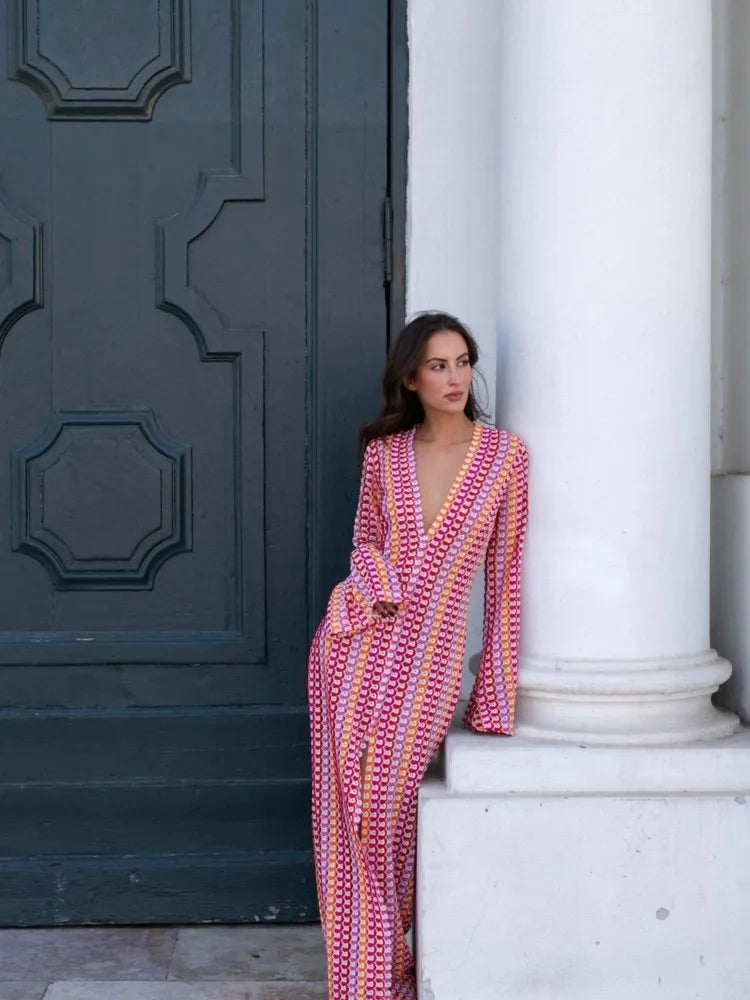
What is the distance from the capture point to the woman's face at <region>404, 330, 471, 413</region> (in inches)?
120

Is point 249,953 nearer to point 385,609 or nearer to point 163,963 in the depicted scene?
point 163,963

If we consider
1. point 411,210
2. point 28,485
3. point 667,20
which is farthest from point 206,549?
point 667,20

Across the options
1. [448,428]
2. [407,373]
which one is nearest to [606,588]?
[448,428]

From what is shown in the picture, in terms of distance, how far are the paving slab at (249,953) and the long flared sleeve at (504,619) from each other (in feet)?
2.75

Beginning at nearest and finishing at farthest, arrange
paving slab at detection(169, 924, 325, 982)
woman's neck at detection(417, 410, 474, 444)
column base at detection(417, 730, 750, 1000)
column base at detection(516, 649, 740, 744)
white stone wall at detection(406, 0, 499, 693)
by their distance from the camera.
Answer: column base at detection(417, 730, 750, 1000) < column base at detection(516, 649, 740, 744) < woman's neck at detection(417, 410, 474, 444) < paving slab at detection(169, 924, 325, 982) < white stone wall at detection(406, 0, 499, 693)

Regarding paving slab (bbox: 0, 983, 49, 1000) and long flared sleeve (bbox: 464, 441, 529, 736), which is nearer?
long flared sleeve (bbox: 464, 441, 529, 736)

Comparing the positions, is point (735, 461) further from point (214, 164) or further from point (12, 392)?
point (12, 392)

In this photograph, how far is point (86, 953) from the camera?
3.54m

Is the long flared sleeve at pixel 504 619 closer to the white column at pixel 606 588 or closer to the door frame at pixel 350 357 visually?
the white column at pixel 606 588

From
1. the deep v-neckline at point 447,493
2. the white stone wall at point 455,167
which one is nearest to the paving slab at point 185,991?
the white stone wall at point 455,167

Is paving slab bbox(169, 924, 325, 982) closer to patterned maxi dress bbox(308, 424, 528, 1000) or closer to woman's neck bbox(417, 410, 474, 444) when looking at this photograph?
patterned maxi dress bbox(308, 424, 528, 1000)

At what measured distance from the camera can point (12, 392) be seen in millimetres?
3717

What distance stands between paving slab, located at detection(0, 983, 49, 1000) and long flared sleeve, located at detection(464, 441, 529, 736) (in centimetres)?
122

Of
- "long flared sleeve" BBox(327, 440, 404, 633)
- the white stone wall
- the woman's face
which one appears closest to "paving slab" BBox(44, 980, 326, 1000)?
"long flared sleeve" BBox(327, 440, 404, 633)
